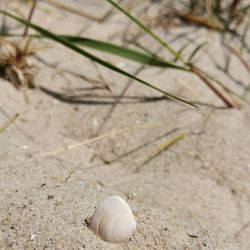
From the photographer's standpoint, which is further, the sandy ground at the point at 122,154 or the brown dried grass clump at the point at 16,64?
the brown dried grass clump at the point at 16,64

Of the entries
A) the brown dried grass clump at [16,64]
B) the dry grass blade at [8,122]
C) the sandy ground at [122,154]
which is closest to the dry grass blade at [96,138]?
the sandy ground at [122,154]

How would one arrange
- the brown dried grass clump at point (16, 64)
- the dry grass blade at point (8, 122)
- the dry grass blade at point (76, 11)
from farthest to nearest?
the dry grass blade at point (76, 11), the brown dried grass clump at point (16, 64), the dry grass blade at point (8, 122)

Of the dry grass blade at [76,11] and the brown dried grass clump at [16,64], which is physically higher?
the dry grass blade at [76,11]

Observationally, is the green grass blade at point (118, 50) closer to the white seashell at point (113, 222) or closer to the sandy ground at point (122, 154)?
the sandy ground at point (122, 154)

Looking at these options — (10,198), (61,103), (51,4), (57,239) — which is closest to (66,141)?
(61,103)

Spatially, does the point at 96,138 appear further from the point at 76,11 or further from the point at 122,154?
the point at 76,11

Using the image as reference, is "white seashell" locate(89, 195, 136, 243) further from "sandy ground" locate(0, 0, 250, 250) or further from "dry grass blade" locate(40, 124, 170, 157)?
"dry grass blade" locate(40, 124, 170, 157)
